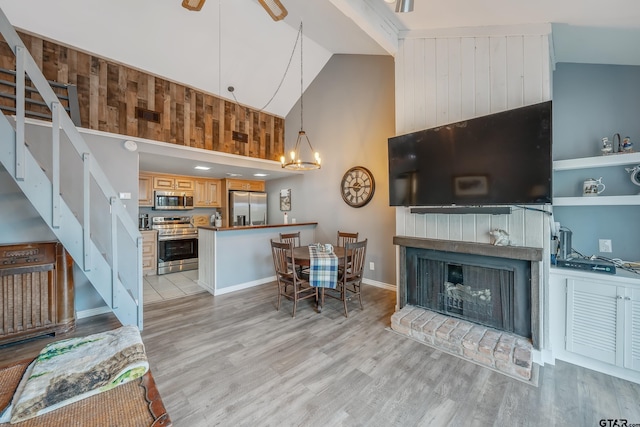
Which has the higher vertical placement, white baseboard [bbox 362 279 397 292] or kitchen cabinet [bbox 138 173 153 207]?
kitchen cabinet [bbox 138 173 153 207]

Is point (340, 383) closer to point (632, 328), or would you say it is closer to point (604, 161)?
point (632, 328)

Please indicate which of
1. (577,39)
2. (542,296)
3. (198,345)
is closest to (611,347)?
(542,296)

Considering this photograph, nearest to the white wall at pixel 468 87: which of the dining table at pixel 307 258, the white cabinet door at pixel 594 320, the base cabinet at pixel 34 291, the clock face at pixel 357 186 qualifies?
the white cabinet door at pixel 594 320

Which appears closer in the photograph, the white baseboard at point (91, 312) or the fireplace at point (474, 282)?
the fireplace at point (474, 282)

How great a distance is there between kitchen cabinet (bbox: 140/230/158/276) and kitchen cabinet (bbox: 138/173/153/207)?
0.61 metres

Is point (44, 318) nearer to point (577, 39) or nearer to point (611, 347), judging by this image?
point (611, 347)

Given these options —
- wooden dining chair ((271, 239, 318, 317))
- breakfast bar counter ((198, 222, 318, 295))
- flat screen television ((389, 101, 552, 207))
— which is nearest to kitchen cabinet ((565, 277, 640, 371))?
flat screen television ((389, 101, 552, 207))

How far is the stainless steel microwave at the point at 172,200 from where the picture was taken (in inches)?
209

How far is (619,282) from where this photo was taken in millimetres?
1957

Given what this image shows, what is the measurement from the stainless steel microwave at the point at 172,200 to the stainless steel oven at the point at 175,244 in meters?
0.32

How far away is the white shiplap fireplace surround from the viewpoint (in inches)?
89.0

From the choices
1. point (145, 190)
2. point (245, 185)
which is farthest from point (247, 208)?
point (145, 190)

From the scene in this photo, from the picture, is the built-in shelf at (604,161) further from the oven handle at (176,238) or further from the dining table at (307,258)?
the oven handle at (176,238)

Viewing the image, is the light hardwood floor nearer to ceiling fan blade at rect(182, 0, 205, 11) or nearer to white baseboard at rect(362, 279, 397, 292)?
white baseboard at rect(362, 279, 397, 292)
